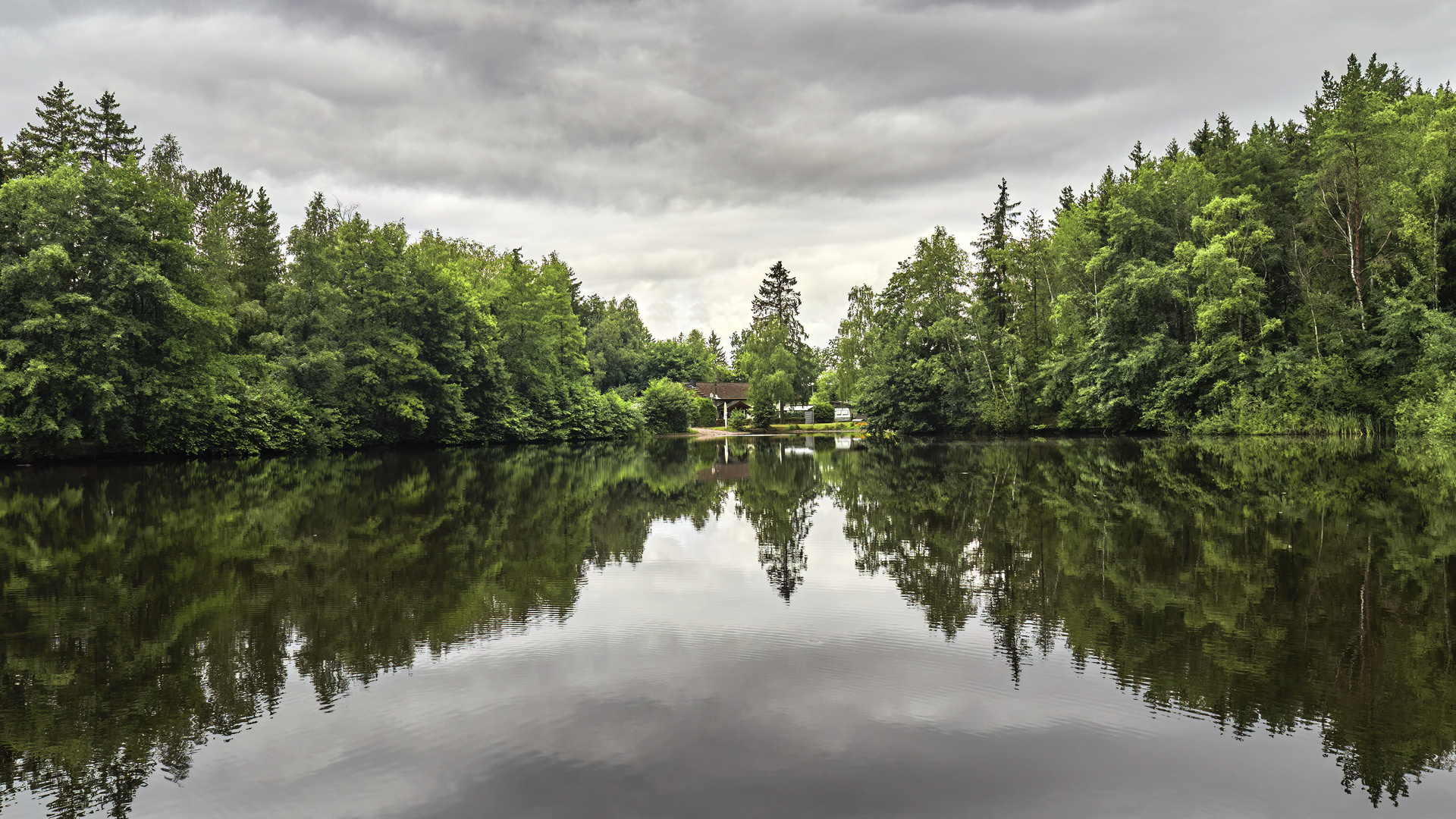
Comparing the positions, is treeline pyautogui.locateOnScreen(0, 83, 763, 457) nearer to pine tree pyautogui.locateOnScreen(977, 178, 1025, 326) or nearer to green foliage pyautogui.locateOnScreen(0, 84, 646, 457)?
green foliage pyautogui.locateOnScreen(0, 84, 646, 457)

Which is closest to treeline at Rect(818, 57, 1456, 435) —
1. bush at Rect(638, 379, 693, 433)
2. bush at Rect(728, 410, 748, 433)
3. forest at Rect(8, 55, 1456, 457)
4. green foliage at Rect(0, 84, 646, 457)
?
forest at Rect(8, 55, 1456, 457)

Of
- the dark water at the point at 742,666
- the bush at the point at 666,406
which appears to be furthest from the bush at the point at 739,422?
the dark water at the point at 742,666

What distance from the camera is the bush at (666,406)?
219 ft

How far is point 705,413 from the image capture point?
81.1m

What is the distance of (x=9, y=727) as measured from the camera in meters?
4.61

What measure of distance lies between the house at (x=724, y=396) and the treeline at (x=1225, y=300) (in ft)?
117

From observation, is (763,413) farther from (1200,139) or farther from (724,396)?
(1200,139)

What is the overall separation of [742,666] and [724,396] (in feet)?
275

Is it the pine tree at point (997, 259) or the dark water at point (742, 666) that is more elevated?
the pine tree at point (997, 259)

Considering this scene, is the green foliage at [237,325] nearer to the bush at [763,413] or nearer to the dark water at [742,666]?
the dark water at [742,666]

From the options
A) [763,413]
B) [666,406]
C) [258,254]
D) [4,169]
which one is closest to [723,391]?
[763,413]

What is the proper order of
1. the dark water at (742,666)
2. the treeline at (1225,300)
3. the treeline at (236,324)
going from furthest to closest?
the treeline at (1225,300) → the treeline at (236,324) → the dark water at (742,666)

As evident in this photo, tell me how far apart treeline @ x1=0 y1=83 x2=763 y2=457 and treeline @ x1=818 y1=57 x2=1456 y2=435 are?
2327cm

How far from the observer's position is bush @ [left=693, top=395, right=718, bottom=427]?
254 ft
